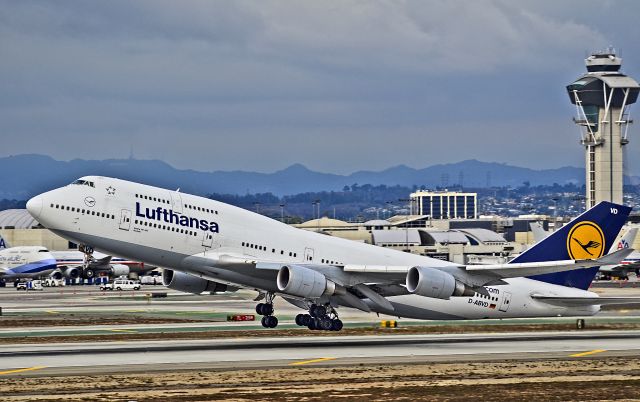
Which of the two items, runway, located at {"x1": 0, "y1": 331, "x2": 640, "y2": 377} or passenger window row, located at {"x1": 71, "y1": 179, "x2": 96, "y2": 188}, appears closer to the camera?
runway, located at {"x1": 0, "y1": 331, "x2": 640, "y2": 377}

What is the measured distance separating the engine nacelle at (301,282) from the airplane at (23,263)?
384 ft

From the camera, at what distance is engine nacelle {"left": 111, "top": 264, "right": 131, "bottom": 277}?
167 meters

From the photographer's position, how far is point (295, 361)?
153ft

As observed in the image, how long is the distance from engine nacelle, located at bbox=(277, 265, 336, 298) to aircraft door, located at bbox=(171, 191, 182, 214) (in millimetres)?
5799

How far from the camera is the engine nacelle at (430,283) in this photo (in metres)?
53.1

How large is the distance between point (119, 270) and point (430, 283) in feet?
392

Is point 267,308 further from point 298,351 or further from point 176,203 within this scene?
point 176,203

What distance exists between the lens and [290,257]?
188 ft

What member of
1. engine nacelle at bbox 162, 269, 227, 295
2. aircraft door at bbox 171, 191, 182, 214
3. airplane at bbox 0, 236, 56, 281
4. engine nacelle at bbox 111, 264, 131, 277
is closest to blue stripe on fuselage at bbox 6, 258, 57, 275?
airplane at bbox 0, 236, 56, 281

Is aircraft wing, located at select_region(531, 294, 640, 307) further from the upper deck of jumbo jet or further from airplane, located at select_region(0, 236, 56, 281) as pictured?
airplane, located at select_region(0, 236, 56, 281)

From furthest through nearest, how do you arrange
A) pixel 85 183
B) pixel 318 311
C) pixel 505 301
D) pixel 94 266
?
1. pixel 94 266
2. pixel 505 301
3. pixel 318 311
4. pixel 85 183

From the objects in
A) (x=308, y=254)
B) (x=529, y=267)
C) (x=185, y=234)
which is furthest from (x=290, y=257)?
(x=529, y=267)

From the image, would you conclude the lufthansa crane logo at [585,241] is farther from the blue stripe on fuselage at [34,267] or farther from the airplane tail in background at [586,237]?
the blue stripe on fuselage at [34,267]

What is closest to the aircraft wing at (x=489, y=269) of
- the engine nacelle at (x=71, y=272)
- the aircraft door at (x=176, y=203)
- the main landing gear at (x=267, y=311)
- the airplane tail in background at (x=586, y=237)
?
the airplane tail in background at (x=586, y=237)
